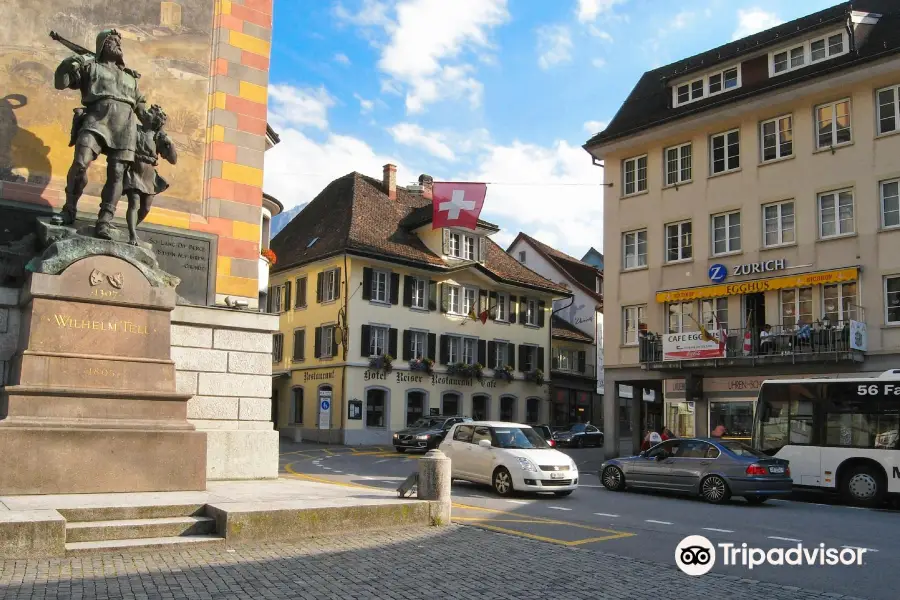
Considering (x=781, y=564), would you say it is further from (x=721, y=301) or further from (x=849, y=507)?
(x=721, y=301)

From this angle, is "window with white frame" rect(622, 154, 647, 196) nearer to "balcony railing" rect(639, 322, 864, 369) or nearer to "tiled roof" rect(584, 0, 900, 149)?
"tiled roof" rect(584, 0, 900, 149)

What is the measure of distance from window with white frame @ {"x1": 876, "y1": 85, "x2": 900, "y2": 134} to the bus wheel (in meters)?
13.9

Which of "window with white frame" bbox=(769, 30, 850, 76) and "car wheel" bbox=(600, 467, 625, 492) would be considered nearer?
"car wheel" bbox=(600, 467, 625, 492)

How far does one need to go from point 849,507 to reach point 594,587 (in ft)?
43.4

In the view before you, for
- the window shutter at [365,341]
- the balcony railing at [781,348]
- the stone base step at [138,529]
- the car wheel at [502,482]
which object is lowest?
the car wheel at [502,482]

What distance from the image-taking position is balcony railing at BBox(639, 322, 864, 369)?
1096 inches

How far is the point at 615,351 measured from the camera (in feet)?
116

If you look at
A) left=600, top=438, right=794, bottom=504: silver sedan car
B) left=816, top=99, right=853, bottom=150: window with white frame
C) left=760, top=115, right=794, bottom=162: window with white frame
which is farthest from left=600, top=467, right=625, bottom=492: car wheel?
left=760, top=115, right=794, bottom=162: window with white frame

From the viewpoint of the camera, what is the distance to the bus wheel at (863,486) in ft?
62.3

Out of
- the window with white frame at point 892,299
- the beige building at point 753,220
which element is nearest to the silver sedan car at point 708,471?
the beige building at point 753,220

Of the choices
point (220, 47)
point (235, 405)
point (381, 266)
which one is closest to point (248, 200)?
point (220, 47)

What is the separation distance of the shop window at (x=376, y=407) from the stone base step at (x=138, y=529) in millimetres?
33655

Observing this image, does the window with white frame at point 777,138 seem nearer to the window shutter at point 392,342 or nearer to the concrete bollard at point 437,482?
the window shutter at point 392,342

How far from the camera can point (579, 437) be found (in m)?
46.2
